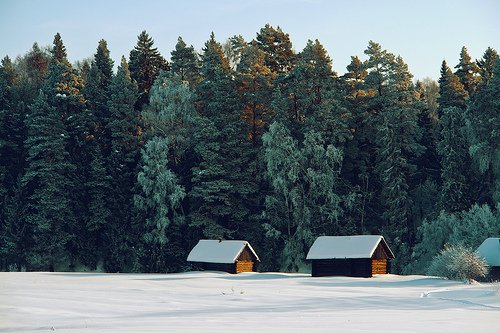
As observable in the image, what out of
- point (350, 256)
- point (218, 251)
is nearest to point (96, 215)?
point (218, 251)

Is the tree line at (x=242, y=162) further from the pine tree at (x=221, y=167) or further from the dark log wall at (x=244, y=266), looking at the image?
the dark log wall at (x=244, y=266)

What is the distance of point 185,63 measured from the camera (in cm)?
8212

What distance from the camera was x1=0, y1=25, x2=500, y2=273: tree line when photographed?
215ft

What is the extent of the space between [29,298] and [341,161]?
41.4 meters

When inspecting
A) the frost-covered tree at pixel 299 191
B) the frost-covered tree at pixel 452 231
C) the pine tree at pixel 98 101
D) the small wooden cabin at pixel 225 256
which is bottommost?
the small wooden cabin at pixel 225 256

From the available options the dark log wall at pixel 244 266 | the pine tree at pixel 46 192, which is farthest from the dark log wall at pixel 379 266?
the pine tree at pixel 46 192

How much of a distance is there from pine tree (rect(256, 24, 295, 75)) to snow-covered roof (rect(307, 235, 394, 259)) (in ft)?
86.8

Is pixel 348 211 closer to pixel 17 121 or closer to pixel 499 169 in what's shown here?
pixel 499 169

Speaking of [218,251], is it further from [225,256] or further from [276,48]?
[276,48]

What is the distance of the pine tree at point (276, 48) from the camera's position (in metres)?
79.8

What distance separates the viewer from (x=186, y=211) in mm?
71688

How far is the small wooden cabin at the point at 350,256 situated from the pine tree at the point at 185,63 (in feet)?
97.6

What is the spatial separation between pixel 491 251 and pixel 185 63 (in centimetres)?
4179

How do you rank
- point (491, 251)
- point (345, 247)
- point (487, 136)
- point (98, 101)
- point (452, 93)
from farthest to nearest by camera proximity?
point (98, 101), point (452, 93), point (487, 136), point (345, 247), point (491, 251)
